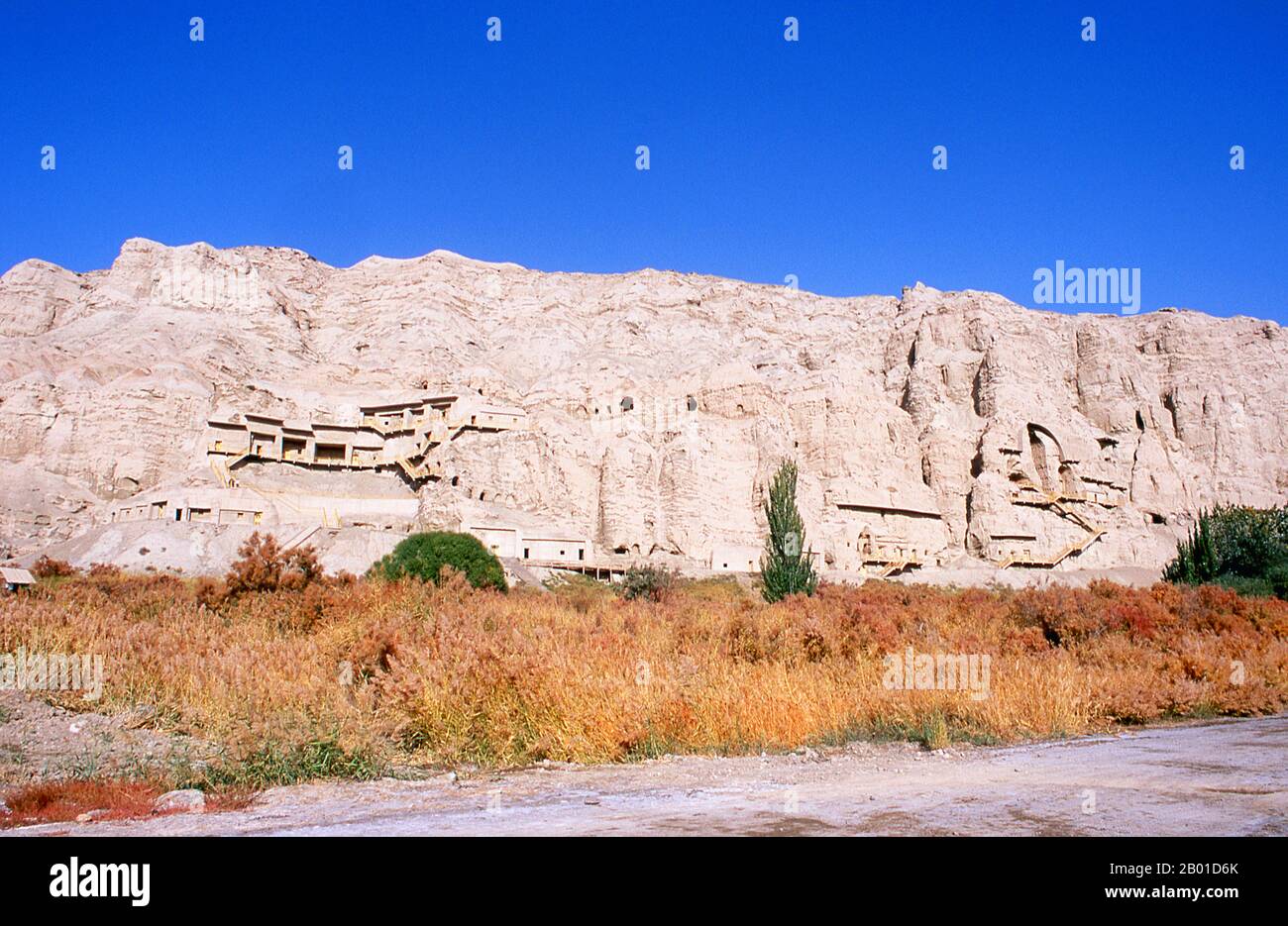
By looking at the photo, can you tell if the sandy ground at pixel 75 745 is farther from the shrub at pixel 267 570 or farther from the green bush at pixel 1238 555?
the green bush at pixel 1238 555

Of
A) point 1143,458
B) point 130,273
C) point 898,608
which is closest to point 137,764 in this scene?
point 898,608

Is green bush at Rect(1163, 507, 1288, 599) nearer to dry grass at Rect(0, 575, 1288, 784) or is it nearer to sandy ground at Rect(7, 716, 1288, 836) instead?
dry grass at Rect(0, 575, 1288, 784)

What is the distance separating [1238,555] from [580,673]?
37.3 metres

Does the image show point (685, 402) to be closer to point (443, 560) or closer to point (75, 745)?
point (443, 560)

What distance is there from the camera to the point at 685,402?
62.9 metres

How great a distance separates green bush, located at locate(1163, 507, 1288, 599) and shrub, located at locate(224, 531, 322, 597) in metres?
23.9

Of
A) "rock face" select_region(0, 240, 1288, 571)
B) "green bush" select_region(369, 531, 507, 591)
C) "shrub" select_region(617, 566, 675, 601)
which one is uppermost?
"rock face" select_region(0, 240, 1288, 571)

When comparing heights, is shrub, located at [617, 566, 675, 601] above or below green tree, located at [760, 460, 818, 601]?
below

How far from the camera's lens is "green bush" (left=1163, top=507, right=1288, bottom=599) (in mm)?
27922

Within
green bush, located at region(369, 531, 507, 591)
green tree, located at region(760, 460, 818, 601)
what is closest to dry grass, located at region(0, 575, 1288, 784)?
green tree, located at region(760, 460, 818, 601)

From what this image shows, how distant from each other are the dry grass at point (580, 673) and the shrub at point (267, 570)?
1.34 ft
